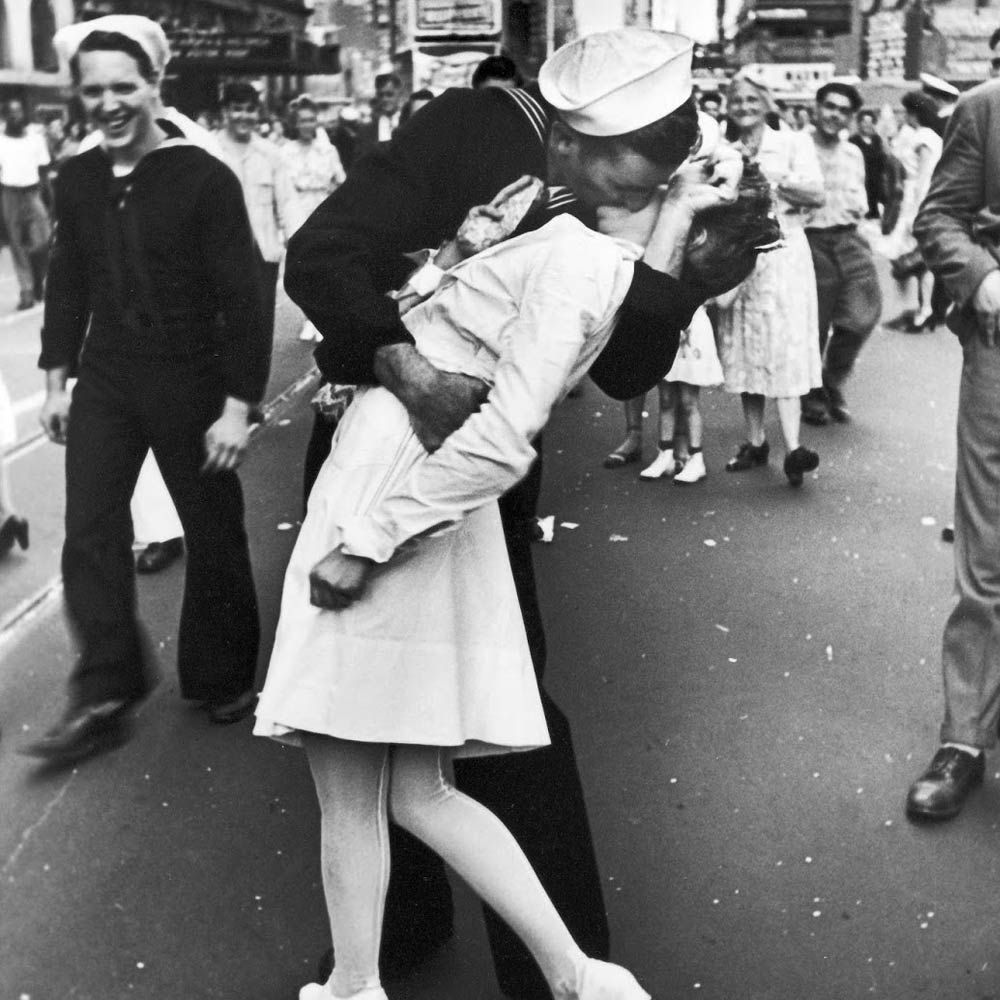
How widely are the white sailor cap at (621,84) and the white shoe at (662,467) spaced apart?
235 inches

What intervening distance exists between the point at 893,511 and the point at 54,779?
15.0ft

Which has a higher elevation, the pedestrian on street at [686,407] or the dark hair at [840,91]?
the dark hair at [840,91]

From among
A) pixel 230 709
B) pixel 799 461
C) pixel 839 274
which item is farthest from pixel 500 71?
pixel 839 274

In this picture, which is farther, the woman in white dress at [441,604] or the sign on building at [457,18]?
the sign on building at [457,18]

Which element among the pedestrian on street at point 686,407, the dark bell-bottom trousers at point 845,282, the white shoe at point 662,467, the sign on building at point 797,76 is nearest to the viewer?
the pedestrian on street at point 686,407

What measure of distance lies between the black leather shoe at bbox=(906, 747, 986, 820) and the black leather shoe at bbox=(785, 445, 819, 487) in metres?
3.98

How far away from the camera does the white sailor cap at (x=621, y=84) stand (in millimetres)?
2666

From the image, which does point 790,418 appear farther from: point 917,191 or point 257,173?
point 917,191

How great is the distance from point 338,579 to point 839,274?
26.5ft

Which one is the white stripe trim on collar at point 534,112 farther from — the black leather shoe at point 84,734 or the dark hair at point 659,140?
the black leather shoe at point 84,734

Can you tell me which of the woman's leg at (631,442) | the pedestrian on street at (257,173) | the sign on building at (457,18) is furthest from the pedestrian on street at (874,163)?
the woman's leg at (631,442)

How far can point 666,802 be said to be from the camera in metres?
4.43

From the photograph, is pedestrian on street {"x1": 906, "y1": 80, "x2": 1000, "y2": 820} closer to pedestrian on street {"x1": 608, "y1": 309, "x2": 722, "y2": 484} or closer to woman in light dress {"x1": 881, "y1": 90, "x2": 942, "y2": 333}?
pedestrian on street {"x1": 608, "y1": 309, "x2": 722, "y2": 484}

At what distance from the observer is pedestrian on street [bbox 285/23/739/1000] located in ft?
9.00
